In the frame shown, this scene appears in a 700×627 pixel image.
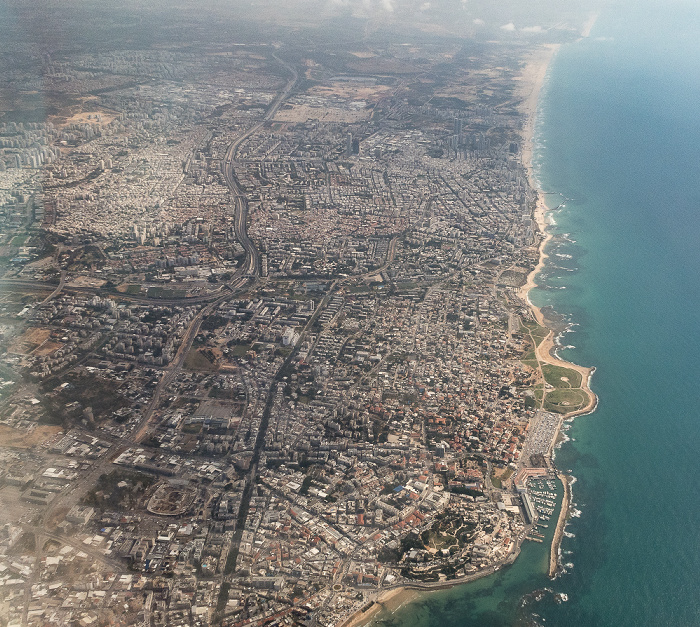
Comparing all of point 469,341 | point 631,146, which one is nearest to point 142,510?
point 469,341

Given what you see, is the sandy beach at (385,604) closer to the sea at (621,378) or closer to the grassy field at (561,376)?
the sea at (621,378)

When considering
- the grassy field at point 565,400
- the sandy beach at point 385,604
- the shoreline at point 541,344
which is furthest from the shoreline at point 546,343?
the sandy beach at point 385,604

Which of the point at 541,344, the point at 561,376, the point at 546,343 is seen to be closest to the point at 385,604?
the point at 561,376

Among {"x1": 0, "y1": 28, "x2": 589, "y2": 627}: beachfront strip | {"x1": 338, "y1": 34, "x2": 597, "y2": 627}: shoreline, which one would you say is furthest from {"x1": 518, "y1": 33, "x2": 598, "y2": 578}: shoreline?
{"x1": 0, "y1": 28, "x2": 589, "y2": 627}: beachfront strip

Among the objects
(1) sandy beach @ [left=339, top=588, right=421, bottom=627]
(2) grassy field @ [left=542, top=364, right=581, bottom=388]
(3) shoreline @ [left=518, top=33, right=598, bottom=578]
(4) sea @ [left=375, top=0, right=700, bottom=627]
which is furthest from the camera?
(2) grassy field @ [left=542, top=364, right=581, bottom=388]

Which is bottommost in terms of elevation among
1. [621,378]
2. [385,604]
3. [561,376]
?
[385,604]

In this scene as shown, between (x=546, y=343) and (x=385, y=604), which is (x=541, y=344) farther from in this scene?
(x=385, y=604)

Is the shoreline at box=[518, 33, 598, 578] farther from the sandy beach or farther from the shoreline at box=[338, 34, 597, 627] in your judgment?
the sandy beach
